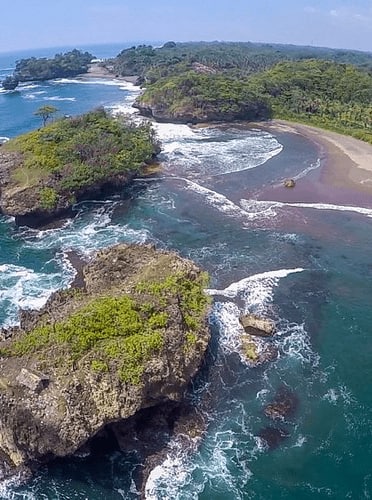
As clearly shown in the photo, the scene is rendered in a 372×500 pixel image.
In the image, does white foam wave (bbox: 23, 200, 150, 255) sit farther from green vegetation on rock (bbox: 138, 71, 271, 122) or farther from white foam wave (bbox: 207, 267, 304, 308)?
green vegetation on rock (bbox: 138, 71, 271, 122)

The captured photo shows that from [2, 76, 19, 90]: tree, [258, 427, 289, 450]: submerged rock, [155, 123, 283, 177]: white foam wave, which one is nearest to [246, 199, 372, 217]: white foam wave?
[155, 123, 283, 177]: white foam wave

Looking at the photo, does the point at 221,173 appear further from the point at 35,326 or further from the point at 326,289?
the point at 35,326

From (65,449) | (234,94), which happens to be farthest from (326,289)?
(234,94)

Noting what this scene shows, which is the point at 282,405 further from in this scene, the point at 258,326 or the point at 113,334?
the point at 113,334

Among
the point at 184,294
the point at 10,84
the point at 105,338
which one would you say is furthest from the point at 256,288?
the point at 10,84

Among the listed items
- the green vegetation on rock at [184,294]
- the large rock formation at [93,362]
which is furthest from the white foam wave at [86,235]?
the green vegetation on rock at [184,294]

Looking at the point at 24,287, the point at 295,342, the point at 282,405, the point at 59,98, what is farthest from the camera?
the point at 59,98

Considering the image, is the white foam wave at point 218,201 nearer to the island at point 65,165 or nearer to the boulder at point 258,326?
the island at point 65,165

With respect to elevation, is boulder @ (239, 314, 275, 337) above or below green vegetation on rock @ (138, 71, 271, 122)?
below
